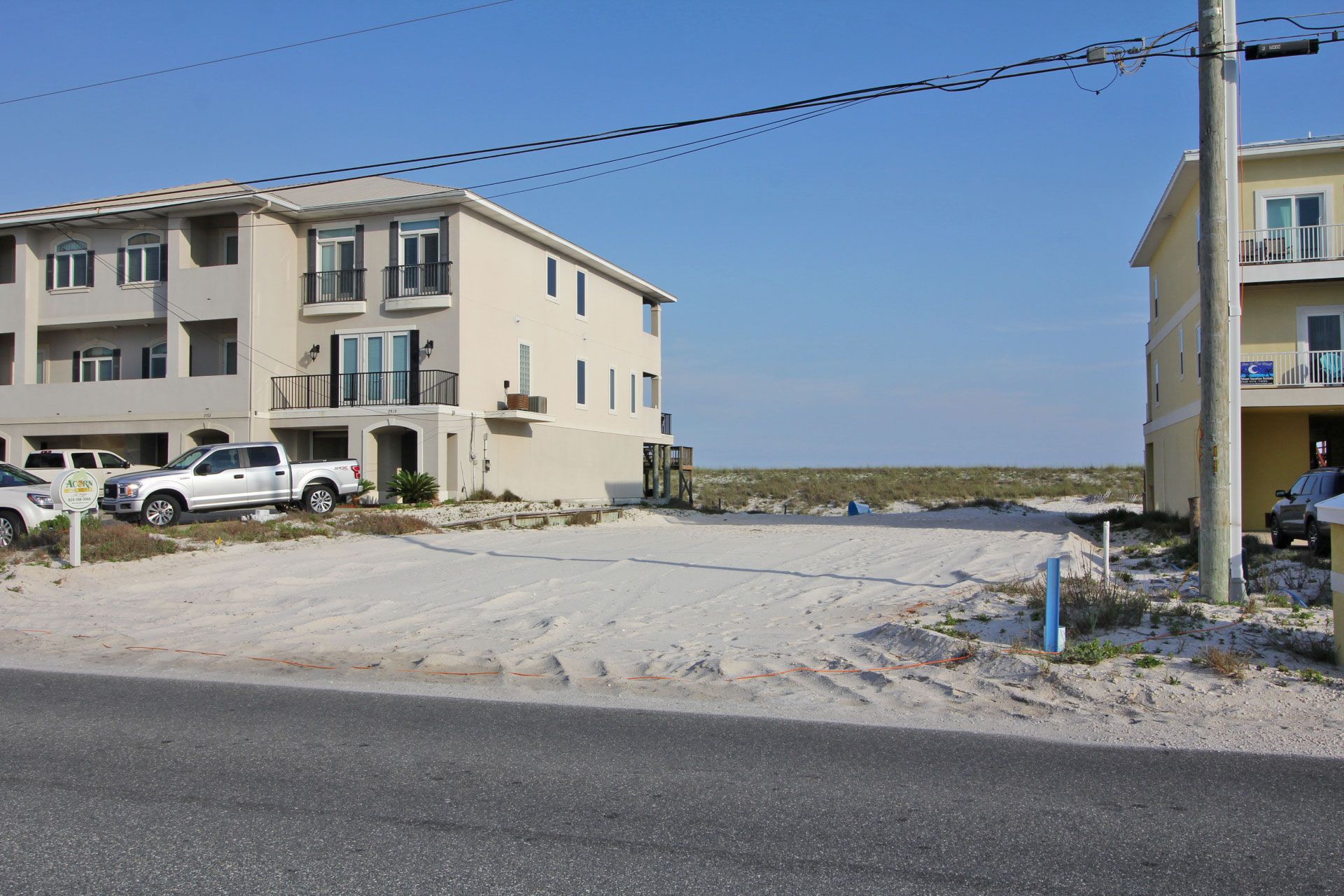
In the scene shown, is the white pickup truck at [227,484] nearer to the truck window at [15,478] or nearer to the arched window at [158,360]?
the truck window at [15,478]

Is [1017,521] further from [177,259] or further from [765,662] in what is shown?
[177,259]

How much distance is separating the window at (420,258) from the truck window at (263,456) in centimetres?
862

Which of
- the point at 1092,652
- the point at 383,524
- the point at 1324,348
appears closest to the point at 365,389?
the point at 383,524

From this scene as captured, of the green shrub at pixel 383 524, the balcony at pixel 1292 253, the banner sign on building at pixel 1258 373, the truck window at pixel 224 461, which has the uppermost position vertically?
the balcony at pixel 1292 253

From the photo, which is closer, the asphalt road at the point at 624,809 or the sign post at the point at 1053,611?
the asphalt road at the point at 624,809

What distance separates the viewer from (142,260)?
3409cm

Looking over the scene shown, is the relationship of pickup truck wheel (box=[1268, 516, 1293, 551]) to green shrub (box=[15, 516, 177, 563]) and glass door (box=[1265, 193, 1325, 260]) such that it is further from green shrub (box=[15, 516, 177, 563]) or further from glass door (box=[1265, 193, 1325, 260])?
green shrub (box=[15, 516, 177, 563])

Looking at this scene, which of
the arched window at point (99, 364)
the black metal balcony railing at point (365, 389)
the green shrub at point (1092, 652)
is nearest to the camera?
the green shrub at point (1092, 652)

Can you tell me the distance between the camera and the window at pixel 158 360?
35.2 m

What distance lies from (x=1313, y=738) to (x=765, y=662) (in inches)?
173

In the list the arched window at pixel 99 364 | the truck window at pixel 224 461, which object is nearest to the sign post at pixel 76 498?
the truck window at pixel 224 461

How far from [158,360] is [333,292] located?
7270 millimetres

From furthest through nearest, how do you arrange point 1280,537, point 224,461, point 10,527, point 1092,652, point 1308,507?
1. point 224,461
2. point 1280,537
3. point 1308,507
4. point 10,527
5. point 1092,652

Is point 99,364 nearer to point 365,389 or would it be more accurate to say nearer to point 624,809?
point 365,389
